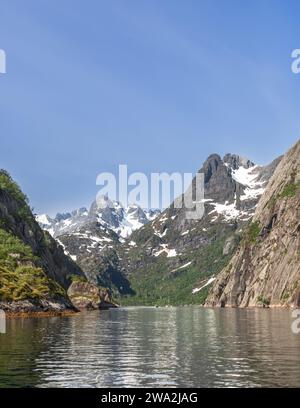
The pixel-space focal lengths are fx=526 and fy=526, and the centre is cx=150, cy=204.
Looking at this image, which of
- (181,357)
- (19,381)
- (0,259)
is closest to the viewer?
(19,381)

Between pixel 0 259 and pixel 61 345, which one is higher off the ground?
pixel 0 259

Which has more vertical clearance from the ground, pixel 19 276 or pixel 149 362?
pixel 19 276

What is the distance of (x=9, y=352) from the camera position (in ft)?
170

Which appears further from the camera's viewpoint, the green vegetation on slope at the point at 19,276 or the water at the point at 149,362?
the green vegetation on slope at the point at 19,276

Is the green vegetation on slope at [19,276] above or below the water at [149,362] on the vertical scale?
above

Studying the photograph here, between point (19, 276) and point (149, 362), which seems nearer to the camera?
point (149, 362)

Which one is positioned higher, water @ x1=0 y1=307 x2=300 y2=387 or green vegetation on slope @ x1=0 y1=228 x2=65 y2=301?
green vegetation on slope @ x1=0 y1=228 x2=65 y2=301

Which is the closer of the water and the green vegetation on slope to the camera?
the water
